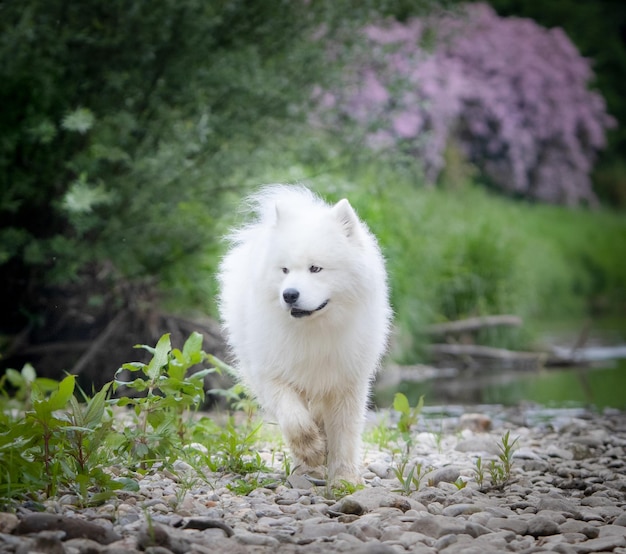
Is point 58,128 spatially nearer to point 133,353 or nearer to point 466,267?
point 133,353

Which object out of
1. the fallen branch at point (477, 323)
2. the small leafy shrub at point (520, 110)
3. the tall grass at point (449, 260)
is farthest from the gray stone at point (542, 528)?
the small leafy shrub at point (520, 110)

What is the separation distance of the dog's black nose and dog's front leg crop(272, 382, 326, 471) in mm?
441

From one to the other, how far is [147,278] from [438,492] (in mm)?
3363

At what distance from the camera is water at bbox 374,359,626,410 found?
20.0ft

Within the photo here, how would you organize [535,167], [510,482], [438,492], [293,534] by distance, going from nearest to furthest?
[293,534], [438,492], [510,482], [535,167]

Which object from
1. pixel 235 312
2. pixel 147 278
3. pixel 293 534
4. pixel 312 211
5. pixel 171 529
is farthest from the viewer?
pixel 147 278

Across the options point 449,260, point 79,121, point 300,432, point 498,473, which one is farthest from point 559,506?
point 449,260

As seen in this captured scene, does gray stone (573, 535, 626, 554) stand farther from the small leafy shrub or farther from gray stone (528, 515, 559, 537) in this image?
the small leafy shrub

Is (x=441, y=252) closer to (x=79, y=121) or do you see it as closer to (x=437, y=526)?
(x=79, y=121)

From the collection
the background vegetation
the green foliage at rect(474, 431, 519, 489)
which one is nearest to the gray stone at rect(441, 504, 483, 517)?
the green foliage at rect(474, 431, 519, 489)

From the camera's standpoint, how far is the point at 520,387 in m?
6.89

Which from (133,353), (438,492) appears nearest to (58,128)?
(133,353)

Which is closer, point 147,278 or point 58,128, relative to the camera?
point 58,128

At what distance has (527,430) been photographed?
4.77 m
